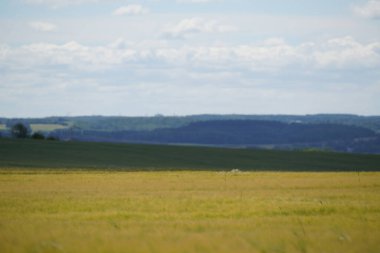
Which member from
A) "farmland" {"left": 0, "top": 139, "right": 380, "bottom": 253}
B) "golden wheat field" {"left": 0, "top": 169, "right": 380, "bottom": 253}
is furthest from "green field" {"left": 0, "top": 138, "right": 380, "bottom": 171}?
"golden wheat field" {"left": 0, "top": 169, "right": 380, "bottom": 253}

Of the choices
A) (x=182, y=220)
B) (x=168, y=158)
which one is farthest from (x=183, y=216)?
(x=168, y=158)

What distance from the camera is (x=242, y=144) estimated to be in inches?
7549

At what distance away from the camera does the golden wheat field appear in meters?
17.0

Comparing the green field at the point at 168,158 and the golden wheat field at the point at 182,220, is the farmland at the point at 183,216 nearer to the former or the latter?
the golden wheat field at the point at 182,220

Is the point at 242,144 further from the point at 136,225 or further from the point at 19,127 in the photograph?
the point at 136,225

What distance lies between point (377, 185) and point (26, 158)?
48519 mm

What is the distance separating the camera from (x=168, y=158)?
96.5m

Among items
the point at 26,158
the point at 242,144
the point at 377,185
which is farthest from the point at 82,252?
the point at 242,144

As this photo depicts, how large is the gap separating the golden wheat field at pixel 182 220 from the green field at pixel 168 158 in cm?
3764

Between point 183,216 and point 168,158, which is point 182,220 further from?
point 168,158

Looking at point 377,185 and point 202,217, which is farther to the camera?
point 377,185

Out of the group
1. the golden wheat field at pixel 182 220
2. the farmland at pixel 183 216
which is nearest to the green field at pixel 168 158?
the farmland at pixel 183 216

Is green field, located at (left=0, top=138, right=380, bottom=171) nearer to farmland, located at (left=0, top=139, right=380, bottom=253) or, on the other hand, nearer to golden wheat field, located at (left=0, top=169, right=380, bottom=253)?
farmland, located at (left=0, top=139, right=380, bottom=253)

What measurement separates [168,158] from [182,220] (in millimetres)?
71598
